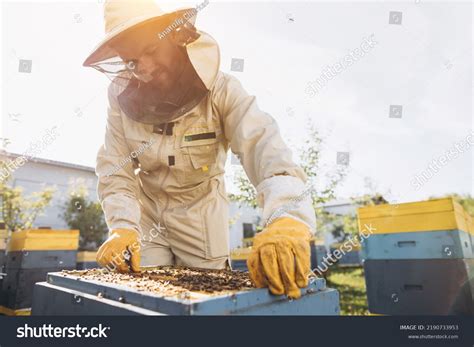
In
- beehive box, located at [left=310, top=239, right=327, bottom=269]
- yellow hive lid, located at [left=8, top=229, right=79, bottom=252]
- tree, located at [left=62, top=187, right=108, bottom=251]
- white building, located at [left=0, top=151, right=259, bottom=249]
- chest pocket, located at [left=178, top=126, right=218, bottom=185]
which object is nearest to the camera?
chest pocket, located at [left=178, top=126, right=218, bottom=185]

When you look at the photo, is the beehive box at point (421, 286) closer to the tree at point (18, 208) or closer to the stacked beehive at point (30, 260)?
the stacked beehive at point (30, 260)

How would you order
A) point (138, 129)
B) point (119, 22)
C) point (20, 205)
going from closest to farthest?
point (119, 22) < point (138, 129) < point (20, 205)

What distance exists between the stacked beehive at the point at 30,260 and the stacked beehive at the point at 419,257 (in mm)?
4418

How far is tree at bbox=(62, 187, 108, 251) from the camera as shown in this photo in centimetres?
1245

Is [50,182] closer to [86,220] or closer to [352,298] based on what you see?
[86,220]

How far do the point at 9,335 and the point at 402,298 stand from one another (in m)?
3.69

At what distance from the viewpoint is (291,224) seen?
138 cm

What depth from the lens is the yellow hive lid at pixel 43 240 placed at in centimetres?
496

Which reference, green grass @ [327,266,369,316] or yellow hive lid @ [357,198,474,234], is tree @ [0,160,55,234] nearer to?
green grass @ [327,266,369,316]

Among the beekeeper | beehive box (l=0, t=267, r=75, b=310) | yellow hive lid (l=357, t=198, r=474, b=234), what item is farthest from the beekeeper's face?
beehive box (l=0, t=267, r=75, b=310)

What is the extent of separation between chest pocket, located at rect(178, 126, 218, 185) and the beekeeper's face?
0.34 metres

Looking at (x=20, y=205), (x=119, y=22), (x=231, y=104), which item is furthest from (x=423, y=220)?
(x=20, y=205)

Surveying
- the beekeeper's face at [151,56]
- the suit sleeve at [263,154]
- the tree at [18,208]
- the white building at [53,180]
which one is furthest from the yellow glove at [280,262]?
the white building at [53,180]

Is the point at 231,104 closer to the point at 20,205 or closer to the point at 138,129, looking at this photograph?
the point at 138,129
